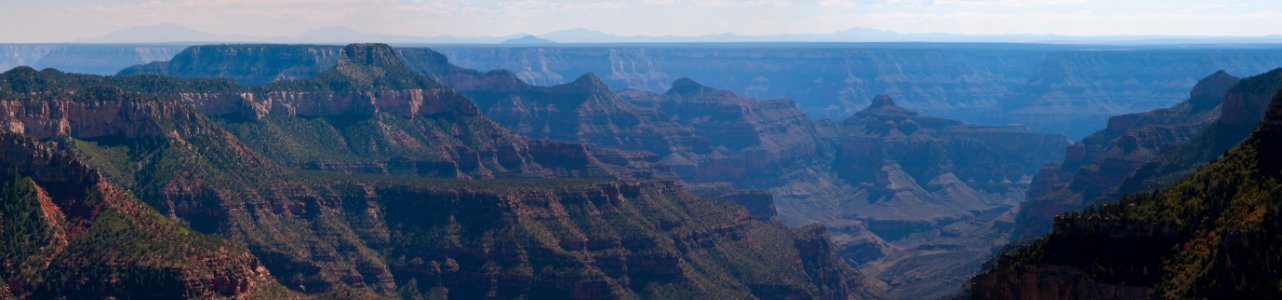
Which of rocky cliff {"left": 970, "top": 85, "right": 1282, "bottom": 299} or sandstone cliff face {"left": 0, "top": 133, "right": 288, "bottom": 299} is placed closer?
rocky cliff {"left": 970, "top": 85, "right": 1282, "bottom": 299}

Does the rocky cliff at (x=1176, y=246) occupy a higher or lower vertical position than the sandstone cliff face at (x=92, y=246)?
higher

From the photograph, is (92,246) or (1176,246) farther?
(92,246)

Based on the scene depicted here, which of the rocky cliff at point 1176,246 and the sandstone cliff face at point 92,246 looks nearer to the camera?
the rocky cliff at point 1176,246

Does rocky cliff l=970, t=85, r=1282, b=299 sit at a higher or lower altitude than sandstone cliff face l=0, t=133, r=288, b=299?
higher

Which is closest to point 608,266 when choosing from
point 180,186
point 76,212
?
A: point 180,186
